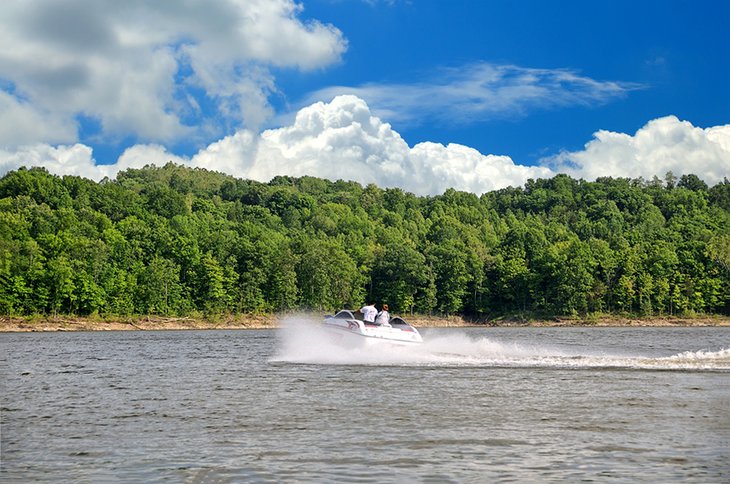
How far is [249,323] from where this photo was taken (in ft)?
455

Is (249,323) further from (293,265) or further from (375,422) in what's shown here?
(375,422)

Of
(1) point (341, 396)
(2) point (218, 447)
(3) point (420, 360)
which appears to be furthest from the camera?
(3) point (420, 360)

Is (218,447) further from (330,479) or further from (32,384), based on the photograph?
(32,384)

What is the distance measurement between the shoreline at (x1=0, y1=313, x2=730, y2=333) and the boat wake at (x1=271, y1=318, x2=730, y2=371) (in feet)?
162

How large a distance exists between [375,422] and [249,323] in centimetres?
11729

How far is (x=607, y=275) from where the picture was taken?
531 feet

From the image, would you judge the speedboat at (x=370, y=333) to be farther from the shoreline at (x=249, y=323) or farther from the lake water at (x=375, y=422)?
the shoreline at (x=249, y=323)

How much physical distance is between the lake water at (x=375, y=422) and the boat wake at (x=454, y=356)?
41 centimetres

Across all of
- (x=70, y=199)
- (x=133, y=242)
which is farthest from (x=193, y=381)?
(x=70, y=199)

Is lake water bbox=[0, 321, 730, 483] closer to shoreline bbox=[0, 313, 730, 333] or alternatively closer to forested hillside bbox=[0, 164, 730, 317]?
shoreline bbox=[0, 313, 730, 333]

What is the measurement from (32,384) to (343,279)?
12180 cm

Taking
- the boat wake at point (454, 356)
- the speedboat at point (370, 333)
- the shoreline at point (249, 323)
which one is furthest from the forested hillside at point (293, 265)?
the speedboat at point (370, 333)

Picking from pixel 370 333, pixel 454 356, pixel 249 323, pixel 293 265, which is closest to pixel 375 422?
pixel 454 356

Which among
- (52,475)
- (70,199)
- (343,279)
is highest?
(70,199)
